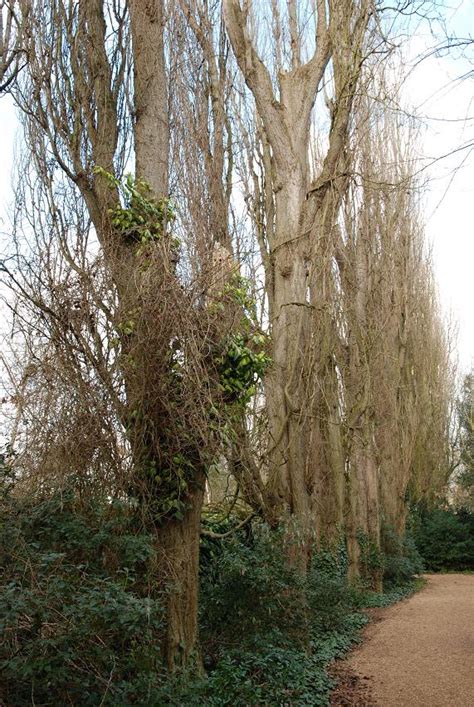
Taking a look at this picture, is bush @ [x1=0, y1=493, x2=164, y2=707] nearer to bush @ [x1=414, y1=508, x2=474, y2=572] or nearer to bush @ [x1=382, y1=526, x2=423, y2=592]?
bush @ [x1=382, y1=526, x2=423, y2=592]

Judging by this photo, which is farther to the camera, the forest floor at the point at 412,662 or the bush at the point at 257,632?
the forest floor at the point at 412,662

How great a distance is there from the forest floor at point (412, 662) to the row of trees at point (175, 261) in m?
1.38

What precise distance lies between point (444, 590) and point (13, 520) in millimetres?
15016

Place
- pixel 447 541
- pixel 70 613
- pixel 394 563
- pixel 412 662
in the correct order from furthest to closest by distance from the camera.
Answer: pixel 447 541 → pixel 394 563 → pixel 412 662 → pixel 70 613

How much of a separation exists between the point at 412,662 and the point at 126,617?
18.3ft

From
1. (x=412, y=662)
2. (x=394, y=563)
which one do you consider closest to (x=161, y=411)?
(x=412, y=662)

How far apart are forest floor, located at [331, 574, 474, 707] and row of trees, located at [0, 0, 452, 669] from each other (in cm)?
138

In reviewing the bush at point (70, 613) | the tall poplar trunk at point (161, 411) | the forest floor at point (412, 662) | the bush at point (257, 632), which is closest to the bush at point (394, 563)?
the forest floor at point (412, 662)

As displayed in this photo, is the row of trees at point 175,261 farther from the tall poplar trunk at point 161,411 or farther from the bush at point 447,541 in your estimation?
the bush at point 447,541

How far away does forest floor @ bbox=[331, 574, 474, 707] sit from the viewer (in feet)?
23.4

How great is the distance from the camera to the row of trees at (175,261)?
5.80 metres

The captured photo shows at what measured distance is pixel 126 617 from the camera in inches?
172

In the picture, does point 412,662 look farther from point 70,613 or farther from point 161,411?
point 70,613

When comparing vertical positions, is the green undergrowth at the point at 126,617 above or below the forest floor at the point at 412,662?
above
